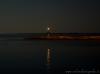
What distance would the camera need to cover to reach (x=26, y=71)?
2444cm

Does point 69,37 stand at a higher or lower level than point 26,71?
higher

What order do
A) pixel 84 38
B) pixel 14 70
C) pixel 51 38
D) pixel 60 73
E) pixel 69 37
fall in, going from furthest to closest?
pixel 69 37 → pixel 84 38 → pixel 51 38 → pixel 14 70 → pixel 60 73

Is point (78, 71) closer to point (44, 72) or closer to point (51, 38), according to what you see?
point (44, 72)

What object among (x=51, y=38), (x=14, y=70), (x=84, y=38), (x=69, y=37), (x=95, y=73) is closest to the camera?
(x=95, y=73)

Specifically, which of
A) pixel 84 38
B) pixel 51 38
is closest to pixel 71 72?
pixel 51 38

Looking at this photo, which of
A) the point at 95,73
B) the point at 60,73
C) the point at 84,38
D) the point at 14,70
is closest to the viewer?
the point at 95,73

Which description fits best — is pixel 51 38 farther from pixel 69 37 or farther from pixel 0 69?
pixel 0 69

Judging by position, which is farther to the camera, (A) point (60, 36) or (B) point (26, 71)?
(A) point (60, 36)

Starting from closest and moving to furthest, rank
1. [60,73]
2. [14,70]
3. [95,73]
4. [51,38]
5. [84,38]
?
[95,73], [60,73], [14,70], [51,38], [84,38]

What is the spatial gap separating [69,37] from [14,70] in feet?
311

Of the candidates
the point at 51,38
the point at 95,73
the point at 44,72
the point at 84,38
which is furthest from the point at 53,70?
the point at 84,38

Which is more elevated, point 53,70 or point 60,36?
point 60,36

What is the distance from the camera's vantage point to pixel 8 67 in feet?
86.9

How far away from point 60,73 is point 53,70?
1517 mm
